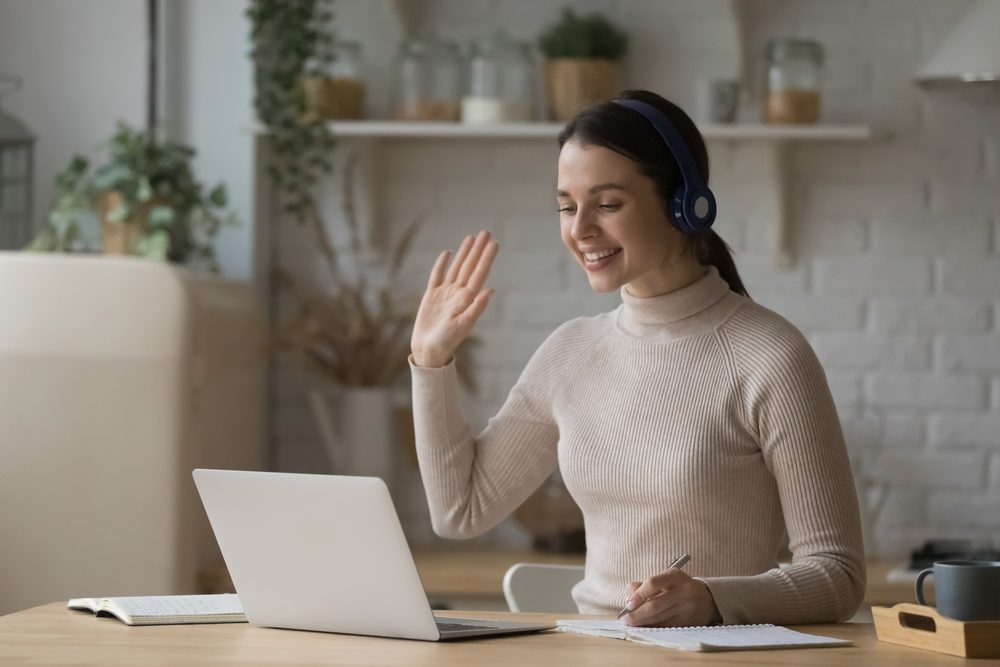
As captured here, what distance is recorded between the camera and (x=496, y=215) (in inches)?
128

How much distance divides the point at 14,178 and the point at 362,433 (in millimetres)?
926

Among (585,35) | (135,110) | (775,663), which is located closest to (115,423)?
(135,110)

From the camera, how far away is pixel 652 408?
183 centimetres

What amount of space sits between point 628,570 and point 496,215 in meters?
1.58

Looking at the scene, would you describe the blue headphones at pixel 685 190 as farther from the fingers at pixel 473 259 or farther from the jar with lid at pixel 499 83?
the jar with lid at pixel 499 83

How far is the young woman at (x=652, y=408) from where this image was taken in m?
1.71

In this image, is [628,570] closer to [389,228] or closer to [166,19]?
[389,228]

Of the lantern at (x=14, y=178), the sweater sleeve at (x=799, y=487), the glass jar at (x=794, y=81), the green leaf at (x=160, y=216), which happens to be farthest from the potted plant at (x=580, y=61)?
the sweater sleeve at (x=799, y=487)

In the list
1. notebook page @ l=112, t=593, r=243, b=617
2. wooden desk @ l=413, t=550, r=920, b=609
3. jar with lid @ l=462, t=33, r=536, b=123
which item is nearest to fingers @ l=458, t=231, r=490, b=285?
notebook page @ l=112, t=593, r=243, b=617

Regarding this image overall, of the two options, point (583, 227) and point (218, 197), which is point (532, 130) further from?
point (583, 227)

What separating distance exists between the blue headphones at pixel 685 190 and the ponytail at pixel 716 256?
0.37ft

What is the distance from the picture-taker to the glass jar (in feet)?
10.0

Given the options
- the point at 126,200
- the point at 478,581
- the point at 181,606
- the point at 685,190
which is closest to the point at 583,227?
the point at 685,190

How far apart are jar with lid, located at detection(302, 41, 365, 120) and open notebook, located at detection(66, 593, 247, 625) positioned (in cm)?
165
